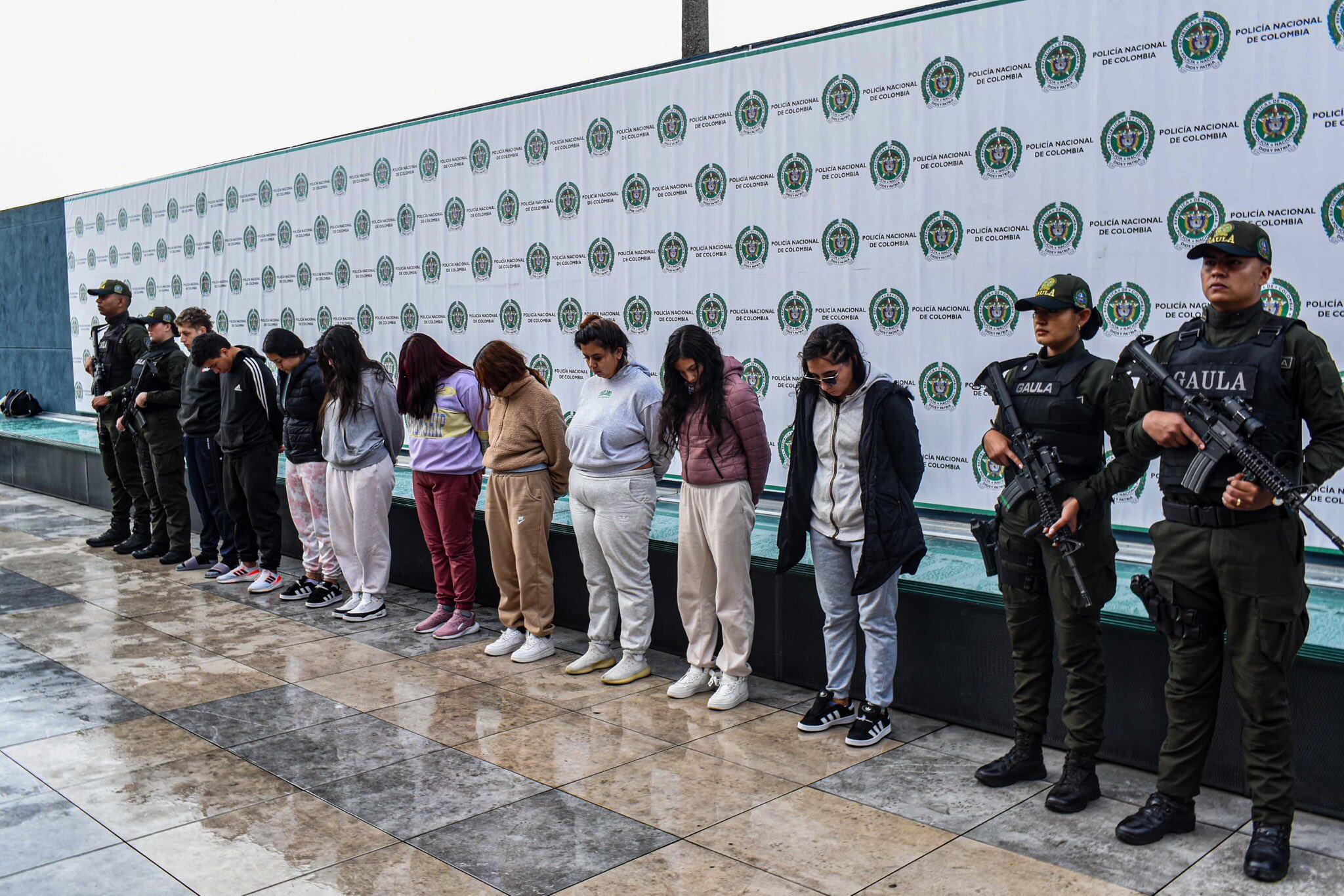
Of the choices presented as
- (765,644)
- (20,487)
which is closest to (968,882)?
→ (765,644)

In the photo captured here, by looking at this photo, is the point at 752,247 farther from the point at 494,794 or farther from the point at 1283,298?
the point at 494,794

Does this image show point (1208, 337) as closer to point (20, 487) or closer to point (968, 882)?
point (968, 882)

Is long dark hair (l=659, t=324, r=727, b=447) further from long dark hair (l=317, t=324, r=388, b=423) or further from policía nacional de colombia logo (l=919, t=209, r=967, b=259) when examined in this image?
long dark hair (l=317, t=324, r=388, b=423)

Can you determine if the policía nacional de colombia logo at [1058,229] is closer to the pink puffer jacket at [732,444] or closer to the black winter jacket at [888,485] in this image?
the black winter jacket at [888,485]

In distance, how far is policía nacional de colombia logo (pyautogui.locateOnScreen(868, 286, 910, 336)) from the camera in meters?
5.83

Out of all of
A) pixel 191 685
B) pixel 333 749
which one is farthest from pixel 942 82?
pixel 191 685

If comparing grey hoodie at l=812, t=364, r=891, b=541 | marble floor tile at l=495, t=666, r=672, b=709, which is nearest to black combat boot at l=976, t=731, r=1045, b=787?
grey hoodie at l=812, t=364, r=891, b=541

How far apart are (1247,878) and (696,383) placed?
2.88 metres

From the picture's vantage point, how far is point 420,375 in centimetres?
643

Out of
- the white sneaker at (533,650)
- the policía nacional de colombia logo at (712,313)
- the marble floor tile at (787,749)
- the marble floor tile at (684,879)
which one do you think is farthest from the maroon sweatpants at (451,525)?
the marble floor tile at (684,879)

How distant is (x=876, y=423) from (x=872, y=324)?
4.60 feet

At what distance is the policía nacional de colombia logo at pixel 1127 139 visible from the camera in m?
4.94

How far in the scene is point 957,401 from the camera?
5680mm

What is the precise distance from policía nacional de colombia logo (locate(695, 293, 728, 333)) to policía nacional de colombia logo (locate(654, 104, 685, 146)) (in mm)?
961
